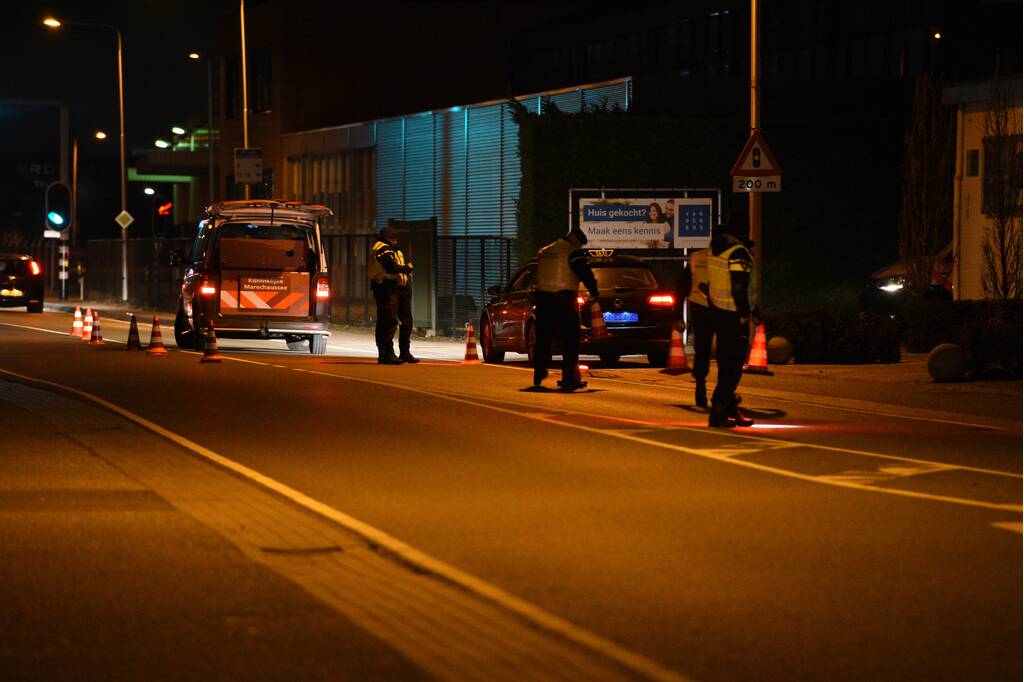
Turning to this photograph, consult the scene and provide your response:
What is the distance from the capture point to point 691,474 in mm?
11609

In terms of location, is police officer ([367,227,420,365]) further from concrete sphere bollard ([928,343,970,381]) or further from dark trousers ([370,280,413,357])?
concrete sphere bollard ([928,343,970,381])

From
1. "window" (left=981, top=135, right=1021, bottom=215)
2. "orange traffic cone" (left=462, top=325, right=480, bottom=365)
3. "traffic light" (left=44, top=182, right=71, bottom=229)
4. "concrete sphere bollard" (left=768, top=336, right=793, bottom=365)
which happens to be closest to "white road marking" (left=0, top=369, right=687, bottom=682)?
"orange traffic cone" (left=462, top=325, right=480, bottom=365)

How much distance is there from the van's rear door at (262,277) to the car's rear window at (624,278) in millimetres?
5578

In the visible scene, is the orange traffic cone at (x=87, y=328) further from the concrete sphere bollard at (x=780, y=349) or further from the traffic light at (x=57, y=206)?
the traffic light at (x=57, y=206)

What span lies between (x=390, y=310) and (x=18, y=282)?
24643 millimetres

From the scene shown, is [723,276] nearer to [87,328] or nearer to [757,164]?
[757,164]

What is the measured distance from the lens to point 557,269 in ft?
58.3

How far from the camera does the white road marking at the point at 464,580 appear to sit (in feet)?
20.8

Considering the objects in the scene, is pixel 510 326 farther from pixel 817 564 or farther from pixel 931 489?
pixel 817 564

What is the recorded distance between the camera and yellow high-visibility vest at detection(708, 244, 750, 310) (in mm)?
14688

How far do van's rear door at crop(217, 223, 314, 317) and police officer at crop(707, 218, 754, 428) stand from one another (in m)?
12.3

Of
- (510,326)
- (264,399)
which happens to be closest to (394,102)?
(510,326)

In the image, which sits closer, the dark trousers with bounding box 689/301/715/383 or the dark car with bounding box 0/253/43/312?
the dark trousers with bounding box 689/301/715/383

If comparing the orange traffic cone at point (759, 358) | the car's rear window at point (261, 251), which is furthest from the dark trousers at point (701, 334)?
the car's rear window at point (261, 251)
